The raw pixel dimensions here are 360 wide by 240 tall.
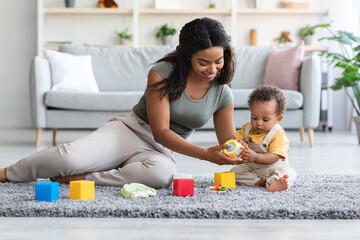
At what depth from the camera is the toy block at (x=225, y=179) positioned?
1.91m

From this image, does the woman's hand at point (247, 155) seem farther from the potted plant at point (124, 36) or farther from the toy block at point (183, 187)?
the potted plant at point (124, 36)

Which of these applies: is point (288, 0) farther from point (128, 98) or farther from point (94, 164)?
point (94, 164)

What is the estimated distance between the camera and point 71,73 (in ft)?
13.9

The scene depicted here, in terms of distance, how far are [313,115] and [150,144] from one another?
215cm

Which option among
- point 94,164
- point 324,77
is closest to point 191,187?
point 94,164

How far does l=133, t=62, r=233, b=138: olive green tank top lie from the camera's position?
1.94m

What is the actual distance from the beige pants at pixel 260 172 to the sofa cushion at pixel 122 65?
252 cm

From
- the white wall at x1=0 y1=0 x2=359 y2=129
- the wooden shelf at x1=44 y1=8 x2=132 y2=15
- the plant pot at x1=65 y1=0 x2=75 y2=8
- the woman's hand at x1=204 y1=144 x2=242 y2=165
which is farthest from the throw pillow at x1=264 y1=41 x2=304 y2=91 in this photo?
the plant pot at x1=65 y1=0 x2=75 y2=8

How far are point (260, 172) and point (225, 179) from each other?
213 mm

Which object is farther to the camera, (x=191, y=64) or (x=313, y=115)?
(x=313, y=115)

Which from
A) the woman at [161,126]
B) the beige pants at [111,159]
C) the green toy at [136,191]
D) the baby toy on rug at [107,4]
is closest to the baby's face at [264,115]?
the woman at [161,126]

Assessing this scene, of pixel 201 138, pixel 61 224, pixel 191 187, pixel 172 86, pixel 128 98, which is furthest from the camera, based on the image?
pixel 201 138

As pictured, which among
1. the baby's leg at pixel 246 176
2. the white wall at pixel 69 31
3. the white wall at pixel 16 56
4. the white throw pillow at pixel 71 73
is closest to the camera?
the baby's leg at pixel 246 176

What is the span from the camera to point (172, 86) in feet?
6.23
